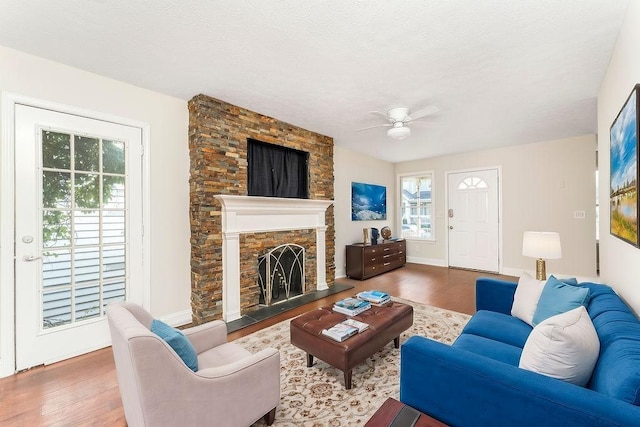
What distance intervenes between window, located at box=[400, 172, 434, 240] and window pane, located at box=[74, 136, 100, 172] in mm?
5972

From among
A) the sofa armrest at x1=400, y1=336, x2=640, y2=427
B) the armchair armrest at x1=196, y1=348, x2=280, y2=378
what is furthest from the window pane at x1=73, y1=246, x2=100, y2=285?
the sofa armrest at x1=400, y1=336, x2=640, y2=427

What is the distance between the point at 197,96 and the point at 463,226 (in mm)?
5565

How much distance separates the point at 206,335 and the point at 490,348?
6.04 ft

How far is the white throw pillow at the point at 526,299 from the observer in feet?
6.80

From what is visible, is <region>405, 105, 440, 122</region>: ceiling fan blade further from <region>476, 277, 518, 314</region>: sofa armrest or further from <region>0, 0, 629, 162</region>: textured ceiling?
<region>476, 277, 518, 314</region>: sofa armrest

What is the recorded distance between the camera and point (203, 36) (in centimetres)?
203

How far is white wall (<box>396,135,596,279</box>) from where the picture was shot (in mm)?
4520

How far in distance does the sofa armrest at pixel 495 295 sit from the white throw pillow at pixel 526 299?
0.13 meters

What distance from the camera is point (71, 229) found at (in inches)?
96.7

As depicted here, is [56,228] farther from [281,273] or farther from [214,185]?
[281,273]

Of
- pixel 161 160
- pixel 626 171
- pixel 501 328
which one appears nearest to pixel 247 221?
pixel 161 160

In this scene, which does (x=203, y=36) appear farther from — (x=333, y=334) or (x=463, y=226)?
(x=463, y=226)

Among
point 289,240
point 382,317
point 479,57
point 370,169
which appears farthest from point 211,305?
point 370,169

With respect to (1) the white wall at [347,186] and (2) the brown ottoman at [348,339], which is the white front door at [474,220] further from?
(2) the brown ottoman at [348,339]
